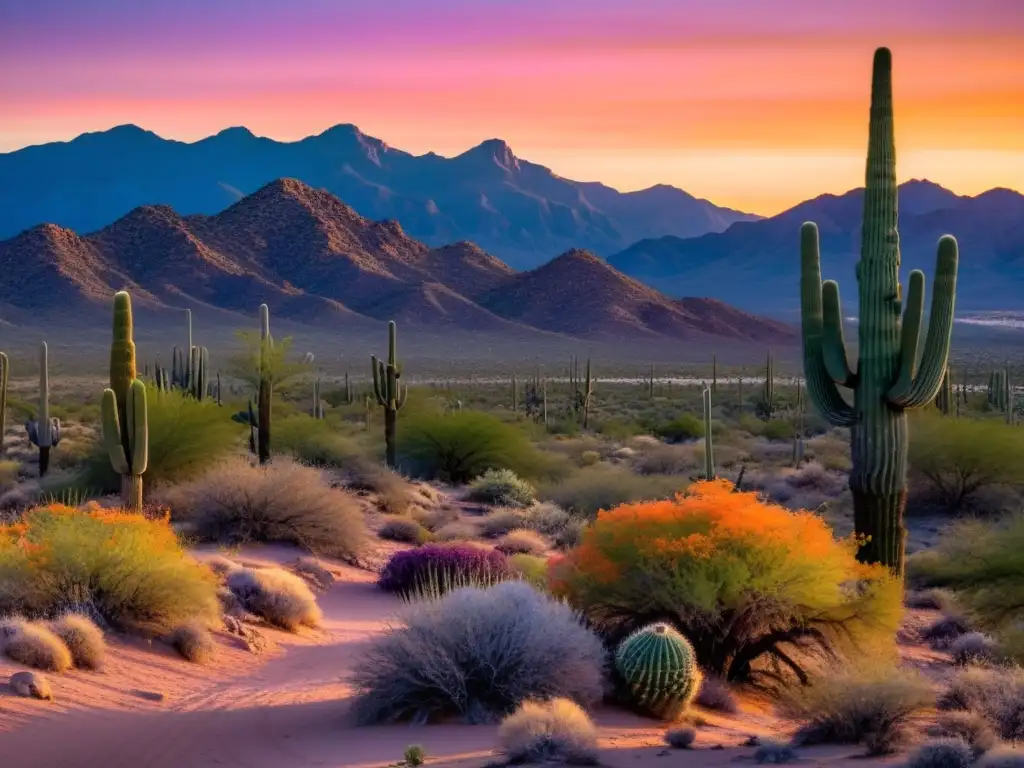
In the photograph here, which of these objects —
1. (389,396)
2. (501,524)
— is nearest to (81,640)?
(501,524)

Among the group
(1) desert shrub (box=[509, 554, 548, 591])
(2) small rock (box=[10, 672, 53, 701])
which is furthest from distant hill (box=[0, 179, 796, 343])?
(2) small rock (box=[10, 672, 53, 701])

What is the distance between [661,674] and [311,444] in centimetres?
1942

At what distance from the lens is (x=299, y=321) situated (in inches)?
4434

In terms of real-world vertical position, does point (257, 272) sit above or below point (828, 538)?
above

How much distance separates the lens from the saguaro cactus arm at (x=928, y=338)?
46.4ft

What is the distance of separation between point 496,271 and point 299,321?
27367mm

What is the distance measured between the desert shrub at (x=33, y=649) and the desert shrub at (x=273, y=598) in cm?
364

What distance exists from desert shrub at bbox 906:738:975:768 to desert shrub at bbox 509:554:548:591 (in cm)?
579

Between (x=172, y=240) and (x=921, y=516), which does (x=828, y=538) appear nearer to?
(x=921, y=516)

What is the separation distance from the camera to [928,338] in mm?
14250

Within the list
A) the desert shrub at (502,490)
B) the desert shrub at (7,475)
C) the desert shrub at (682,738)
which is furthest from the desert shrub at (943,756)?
the desert shrub at (7,475)

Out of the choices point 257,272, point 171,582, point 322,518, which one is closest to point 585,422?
point 322,518

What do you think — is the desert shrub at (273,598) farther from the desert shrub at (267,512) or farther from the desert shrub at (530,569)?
the desert shrub at (267,512)

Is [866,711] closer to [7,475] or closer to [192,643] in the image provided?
[192,643]
